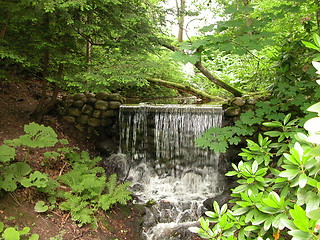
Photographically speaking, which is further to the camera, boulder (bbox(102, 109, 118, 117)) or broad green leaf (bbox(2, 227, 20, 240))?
boulder (bbox(102, 109, 118, 117))

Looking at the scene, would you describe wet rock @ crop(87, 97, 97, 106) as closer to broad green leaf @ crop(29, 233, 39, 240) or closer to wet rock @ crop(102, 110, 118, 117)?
wet rock @ crop(102, 110, 118, 117)

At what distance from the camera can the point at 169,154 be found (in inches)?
223

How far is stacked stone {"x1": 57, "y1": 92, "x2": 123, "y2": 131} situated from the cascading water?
32 centimetres

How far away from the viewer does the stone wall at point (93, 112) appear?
6090 millimetres

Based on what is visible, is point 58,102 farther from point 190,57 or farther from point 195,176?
point 190,57

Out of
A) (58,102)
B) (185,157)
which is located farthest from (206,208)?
(58,102)

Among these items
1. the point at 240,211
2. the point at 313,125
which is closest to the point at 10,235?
the point at 240,211

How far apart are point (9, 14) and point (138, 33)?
89.2 inches

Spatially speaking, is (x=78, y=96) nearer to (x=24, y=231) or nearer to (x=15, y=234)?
(x=24, y=231)

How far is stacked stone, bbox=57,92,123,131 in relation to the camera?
20.0 feet

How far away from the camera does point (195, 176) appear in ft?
18.0

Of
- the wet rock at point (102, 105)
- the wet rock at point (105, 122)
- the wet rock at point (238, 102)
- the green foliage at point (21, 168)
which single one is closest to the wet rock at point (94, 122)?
the wet rock at point (105, 122)

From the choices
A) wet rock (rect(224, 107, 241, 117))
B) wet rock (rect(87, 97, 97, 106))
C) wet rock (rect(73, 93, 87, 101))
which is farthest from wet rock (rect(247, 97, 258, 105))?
wet rock (rect(73, 93, 87, 101))

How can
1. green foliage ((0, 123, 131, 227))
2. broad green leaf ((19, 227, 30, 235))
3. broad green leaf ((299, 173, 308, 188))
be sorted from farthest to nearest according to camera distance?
green foliage ((0, 123, 131, 227)) → broad green leaf ((19, 227, 30, 235)) → broad green leaf ((299, 173, 308, 188))
